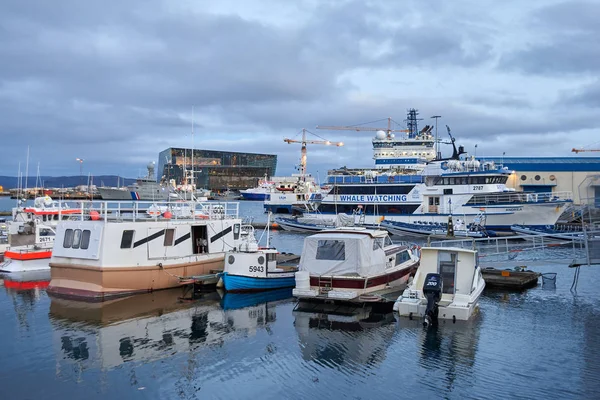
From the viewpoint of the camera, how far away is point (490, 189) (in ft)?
161

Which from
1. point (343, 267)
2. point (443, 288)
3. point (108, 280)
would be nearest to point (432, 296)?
point (443, 288)

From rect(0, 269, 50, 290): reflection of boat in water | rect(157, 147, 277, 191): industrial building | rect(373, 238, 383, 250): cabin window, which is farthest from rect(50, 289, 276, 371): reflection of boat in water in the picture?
rect(157, 147, 277, 191): industrial building

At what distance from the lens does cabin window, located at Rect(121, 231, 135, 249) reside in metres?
21.6

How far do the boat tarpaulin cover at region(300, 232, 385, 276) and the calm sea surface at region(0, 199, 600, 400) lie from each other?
1734 mm

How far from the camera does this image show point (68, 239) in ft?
73.5

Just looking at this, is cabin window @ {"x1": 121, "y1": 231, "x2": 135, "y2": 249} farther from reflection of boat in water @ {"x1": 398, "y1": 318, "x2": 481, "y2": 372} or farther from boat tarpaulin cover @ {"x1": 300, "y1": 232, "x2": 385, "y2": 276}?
reflection of boat in water @ {"x1": 398, "y1": 318, "x2": 481, "y2": 372}

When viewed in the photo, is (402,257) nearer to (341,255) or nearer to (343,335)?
(341,255)

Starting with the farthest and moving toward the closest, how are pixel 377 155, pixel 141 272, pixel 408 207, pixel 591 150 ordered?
pixel 591 150, pixel 377 155, pixel 408 207, pixel 141 272

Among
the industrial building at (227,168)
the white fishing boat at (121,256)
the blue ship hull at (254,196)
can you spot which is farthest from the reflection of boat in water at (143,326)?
the industrial building at (227,168)

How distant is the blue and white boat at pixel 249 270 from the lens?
22.5 m

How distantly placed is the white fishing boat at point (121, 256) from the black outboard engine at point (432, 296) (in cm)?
1079

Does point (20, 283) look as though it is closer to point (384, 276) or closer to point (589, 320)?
point (384, 276)

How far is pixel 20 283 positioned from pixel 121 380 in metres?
16.0

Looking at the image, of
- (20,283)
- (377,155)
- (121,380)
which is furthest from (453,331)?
(377,155)
